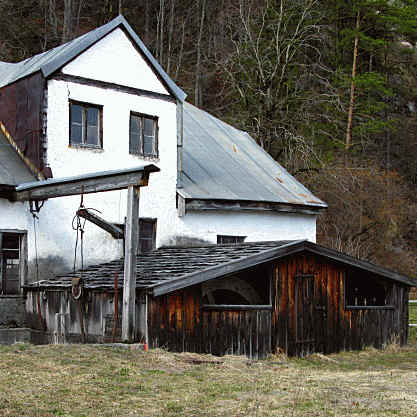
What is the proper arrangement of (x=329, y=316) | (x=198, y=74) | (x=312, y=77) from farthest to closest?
(x=198, y=74), (x=312, y=77), (x=329, y=316)

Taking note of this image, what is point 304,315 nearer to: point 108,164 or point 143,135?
point 108,164

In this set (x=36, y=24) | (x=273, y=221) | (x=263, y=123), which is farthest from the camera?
(x=36, y=24)

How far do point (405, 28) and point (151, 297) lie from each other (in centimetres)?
3100

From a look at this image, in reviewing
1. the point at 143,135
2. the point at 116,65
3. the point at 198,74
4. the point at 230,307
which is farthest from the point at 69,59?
the point at 198,74

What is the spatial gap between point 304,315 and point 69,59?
26.7ft

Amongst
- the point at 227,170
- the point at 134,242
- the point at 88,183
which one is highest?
the point at 227,170

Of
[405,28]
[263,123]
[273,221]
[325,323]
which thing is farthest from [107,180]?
[405,28]

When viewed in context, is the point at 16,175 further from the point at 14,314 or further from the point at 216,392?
the point at 216,392

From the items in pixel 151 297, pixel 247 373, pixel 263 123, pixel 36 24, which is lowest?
pixel 247 373

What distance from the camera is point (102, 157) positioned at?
689 inches

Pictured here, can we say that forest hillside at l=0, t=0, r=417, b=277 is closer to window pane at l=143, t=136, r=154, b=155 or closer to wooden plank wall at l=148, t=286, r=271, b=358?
window pane at l=143, t=136, r=154, b=155

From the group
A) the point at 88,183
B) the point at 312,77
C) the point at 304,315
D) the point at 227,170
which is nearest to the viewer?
the point at 88,183

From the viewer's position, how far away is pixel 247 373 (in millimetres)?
11516

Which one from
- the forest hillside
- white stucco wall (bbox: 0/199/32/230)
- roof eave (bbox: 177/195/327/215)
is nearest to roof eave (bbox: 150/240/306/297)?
roof eave (bbox: 177/195/327/215)
